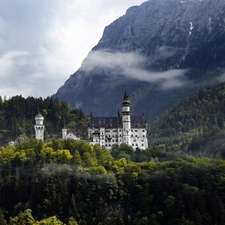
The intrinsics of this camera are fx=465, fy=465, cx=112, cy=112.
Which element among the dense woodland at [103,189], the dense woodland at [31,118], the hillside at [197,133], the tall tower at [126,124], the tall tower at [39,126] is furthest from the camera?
the hillside at [197,133]

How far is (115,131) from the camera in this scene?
13438cm

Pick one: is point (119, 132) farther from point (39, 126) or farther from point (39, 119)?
point (39, 119)

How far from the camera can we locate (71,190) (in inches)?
3775

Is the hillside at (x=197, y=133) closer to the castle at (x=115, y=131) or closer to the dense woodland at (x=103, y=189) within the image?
the castle at (x=115, y=131)

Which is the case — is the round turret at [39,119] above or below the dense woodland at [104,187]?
above

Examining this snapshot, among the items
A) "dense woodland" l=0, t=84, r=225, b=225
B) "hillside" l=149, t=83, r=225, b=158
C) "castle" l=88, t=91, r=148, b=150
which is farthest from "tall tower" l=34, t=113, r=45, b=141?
"hillside" l=149, t=83, r=225, b=158

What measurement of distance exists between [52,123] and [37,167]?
1772 inches

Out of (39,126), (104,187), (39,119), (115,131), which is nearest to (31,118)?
(39,119)

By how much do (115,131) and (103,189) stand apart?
40.6 meters

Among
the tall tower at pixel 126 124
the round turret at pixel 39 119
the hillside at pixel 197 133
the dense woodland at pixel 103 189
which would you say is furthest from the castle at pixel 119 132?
the dense woodland at pixel 103 189

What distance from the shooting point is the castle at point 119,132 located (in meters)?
133

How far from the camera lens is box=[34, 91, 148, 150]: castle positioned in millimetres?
133000

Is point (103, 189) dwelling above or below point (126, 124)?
below

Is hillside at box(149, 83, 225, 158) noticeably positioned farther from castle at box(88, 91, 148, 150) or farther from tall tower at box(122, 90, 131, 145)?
tall tower at box(122, 90, 131, 145)
